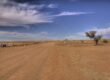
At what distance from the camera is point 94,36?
95000mm

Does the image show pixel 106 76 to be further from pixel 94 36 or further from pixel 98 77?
pixel 94 36

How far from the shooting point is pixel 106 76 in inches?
536

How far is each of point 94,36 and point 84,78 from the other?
83320mm

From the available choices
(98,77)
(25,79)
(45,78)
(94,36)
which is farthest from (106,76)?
(94,36)

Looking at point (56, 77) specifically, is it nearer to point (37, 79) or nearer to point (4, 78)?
point (37, 79)

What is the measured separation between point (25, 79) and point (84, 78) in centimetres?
320

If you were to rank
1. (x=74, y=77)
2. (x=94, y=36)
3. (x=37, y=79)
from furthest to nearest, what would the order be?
(x=94, y=36), (x=74, y=77), (x=37, y=79)

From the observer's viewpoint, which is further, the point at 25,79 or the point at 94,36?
the point at 94,36

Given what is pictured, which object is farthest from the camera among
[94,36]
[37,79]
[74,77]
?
[94,36]

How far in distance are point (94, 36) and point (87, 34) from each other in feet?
16.7

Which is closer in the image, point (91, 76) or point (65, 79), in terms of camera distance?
point (65, 79)

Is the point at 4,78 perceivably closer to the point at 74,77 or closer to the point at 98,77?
the point at 74,77

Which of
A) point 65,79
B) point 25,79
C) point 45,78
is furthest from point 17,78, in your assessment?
point 65,79

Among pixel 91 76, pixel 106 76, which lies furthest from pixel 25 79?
pixel 106 76
